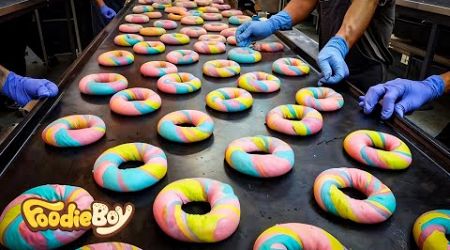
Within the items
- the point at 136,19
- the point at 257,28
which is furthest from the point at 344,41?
the point at 136,19

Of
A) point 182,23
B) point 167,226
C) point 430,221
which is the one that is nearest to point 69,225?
point 167,226

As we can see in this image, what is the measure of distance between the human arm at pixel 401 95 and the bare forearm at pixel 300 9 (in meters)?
1.13

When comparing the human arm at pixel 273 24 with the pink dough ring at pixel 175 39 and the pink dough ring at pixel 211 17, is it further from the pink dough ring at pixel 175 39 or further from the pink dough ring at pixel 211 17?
the pink dough ring at pixel 211 17

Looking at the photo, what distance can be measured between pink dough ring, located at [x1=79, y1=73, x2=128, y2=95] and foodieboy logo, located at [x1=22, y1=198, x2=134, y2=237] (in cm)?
99

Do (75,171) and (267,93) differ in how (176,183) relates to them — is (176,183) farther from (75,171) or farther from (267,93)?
(267,93)

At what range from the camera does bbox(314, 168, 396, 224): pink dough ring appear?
925mm

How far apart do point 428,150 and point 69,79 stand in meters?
1.67

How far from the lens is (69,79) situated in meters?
1.77

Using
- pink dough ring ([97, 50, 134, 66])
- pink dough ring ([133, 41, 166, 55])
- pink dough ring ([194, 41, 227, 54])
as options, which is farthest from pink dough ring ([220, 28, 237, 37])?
pink dough ring ([97, 50, 134, 66])

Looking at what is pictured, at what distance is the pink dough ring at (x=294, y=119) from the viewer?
52.7 inches

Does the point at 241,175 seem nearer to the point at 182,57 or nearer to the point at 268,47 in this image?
the point at 182,57

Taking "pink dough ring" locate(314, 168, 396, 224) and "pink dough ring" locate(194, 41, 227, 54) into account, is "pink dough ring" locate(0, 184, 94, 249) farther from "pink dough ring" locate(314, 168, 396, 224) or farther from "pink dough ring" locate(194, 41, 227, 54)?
"pink dough ring" locate(194, 41, 227, 54)

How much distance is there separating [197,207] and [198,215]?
0.12 meters

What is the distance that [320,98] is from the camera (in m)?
A: 1.67
